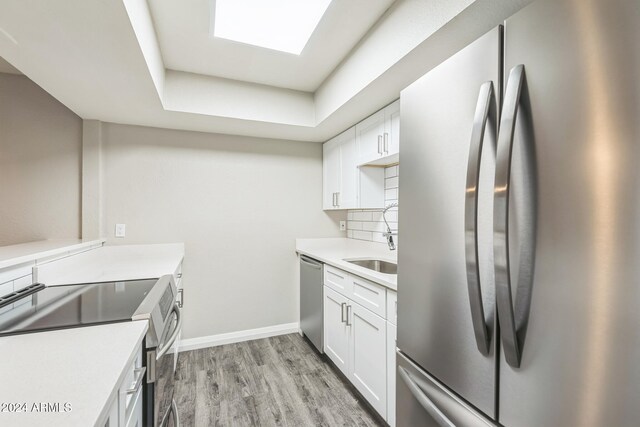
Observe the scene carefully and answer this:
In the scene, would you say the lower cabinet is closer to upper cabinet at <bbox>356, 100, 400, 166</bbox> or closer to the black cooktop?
upper cabinet at <bbox>356, 100, 400, 166</bbox>

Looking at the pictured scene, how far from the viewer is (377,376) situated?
1.72 metres

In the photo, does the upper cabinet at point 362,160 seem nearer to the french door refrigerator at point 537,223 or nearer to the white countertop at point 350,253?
the white countertop at point 350,253

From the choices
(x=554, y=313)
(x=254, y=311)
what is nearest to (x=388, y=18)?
(x=554, y=313)

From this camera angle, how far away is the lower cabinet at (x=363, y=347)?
1.62 m

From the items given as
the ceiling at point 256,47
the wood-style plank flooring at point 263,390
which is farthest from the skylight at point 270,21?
the wood-style plank flooring at point 263,390

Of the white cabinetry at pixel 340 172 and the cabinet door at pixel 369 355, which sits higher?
the white cabinetry at pixel 340 172

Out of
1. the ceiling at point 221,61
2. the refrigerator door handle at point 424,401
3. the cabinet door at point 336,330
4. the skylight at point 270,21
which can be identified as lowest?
the cabinet door at point 336,330

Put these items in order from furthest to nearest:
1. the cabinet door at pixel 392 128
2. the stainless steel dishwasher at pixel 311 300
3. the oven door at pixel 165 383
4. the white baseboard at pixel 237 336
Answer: the white baseboard at pixel 237 336 → the stainless steel dishwasher at pixel 311 300 → the cabinet door at pixel 392 128 → the oven door at pixel 165 383

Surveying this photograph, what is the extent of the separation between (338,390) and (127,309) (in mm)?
1561

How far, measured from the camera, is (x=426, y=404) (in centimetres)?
99

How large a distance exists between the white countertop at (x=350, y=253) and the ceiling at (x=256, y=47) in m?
1.45

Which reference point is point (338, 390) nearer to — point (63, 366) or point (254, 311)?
point (254, 311)

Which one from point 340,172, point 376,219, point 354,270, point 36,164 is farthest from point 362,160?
point 36,164

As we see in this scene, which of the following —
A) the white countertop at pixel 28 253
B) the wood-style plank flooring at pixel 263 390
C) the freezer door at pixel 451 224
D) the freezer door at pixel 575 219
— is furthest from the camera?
the wood-style plank flooring at pixel 263 390
